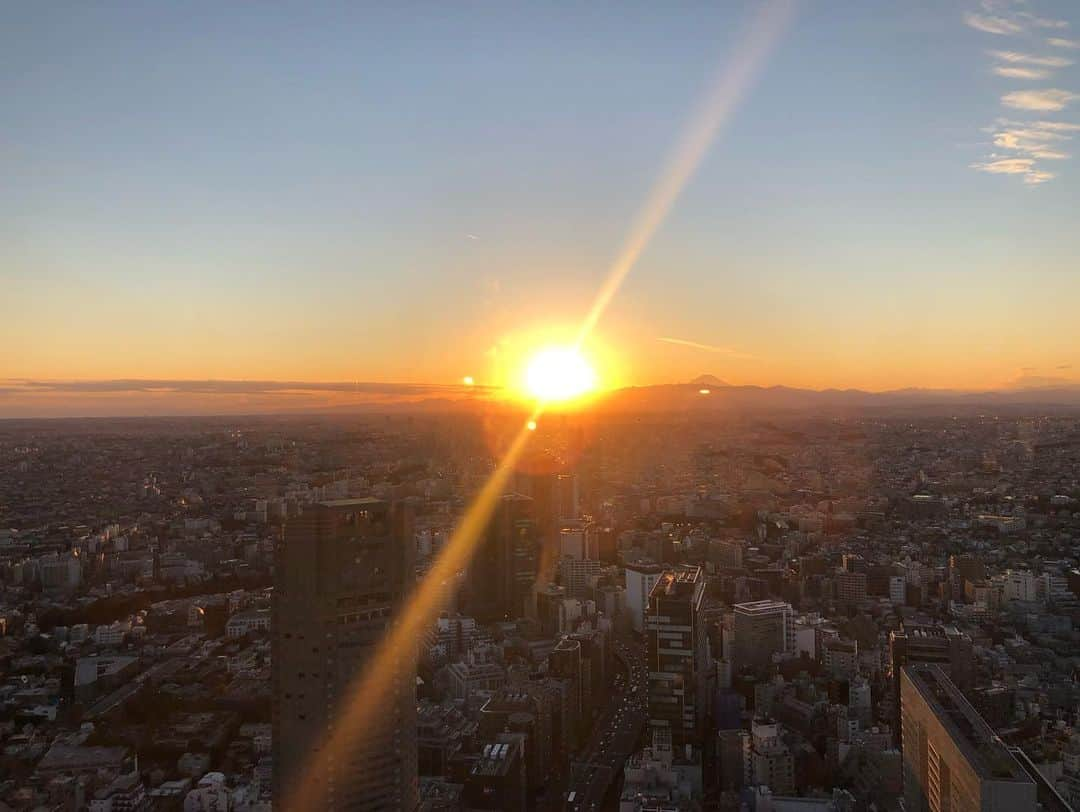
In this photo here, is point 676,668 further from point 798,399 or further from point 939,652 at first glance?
point 798,399

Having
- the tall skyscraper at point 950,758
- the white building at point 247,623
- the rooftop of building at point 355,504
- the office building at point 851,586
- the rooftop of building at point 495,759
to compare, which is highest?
the rooftop of building at point 355,504

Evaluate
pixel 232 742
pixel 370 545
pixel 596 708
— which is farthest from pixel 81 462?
pixel 370 545

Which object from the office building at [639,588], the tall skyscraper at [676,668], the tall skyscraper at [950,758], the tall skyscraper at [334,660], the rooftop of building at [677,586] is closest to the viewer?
the tall skyscraper at [334,660]

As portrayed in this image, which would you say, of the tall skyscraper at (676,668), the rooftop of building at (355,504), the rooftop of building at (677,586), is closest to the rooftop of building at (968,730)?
the tall skyscraper at (676,668)

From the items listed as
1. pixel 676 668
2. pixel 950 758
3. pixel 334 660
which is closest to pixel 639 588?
pixel 676 668

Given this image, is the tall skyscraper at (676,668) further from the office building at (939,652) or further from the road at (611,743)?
the office building at (939,652)

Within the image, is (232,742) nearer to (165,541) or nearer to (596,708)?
(596,708)
